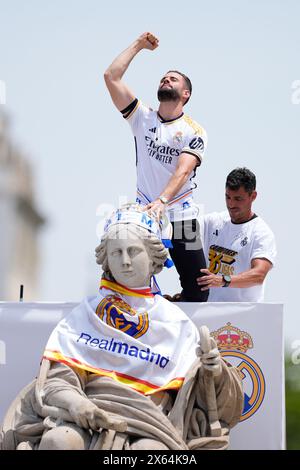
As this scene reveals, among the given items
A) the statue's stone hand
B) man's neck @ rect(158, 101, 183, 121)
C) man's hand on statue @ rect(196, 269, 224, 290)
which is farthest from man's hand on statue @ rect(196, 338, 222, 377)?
man's neck @ rect(158, 101, 183, 121)

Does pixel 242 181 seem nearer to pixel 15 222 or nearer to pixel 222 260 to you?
pixel 222 260

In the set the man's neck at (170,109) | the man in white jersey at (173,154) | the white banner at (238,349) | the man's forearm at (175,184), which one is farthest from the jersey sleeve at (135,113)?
the white banner at (238,349)

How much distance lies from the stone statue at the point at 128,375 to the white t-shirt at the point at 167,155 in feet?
3.61

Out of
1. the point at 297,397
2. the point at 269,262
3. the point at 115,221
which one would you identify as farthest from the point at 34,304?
the point at 297,397

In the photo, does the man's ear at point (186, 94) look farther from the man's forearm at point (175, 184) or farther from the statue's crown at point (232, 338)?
the statue's crown at point (232, 338)

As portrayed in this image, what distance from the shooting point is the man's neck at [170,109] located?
9.64 m

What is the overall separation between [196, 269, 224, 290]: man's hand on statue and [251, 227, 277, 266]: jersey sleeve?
498 mm

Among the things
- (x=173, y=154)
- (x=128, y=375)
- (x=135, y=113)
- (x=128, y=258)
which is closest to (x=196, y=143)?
(x=173, y=154)

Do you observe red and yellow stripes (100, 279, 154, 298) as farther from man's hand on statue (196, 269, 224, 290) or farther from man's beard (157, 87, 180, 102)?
man's beard (157, 87, 180, 102)

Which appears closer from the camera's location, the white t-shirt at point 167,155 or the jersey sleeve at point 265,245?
the white t-shirt at point 167,155

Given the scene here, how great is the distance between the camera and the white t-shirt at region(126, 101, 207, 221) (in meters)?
9.55

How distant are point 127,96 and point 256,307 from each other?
74.0 inches
